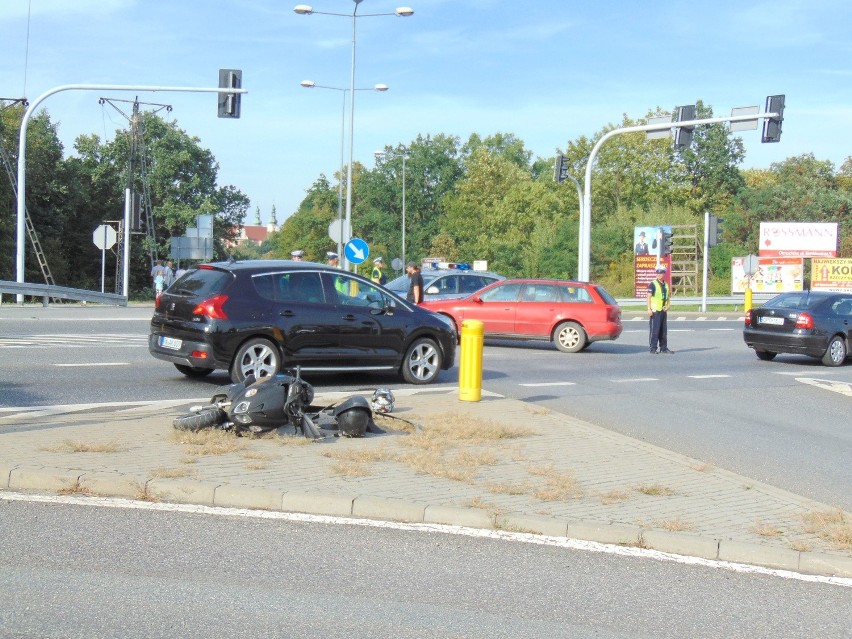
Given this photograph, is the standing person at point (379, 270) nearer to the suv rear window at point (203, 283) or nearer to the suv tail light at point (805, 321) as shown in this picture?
the suv tail light at point (805, 321)

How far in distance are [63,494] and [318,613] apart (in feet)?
10.1

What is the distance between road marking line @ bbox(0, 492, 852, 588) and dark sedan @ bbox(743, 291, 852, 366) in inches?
648

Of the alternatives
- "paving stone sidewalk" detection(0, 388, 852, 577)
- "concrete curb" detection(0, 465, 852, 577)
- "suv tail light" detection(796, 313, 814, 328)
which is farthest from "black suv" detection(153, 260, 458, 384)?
"suv tail light" detection(796, 313, 814, 328)

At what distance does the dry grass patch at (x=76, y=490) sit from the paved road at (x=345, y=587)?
54 cm

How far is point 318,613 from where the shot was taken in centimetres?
509

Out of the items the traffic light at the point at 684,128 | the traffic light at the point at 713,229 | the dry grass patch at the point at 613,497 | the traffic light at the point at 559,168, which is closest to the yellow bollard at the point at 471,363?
the dry grass patch at the point at 613,497

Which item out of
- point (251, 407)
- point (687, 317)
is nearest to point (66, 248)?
point (687, 317)

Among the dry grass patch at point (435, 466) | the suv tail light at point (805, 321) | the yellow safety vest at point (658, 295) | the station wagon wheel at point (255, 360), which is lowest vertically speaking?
the dry grass patch at point (435, 466)

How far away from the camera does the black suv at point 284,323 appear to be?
13906 mm

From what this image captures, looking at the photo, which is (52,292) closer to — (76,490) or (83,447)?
(83,447)

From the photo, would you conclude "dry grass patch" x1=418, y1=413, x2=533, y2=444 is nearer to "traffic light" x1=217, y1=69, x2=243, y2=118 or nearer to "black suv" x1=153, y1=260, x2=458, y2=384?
"black suv" x1=153, y1=260, x2=458, y2=384

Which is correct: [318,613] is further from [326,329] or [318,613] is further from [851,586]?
[326,329]

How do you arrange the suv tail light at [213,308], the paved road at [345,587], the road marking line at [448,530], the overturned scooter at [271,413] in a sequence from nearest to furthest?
the paved road at [345,587] → the road marking line at [448,530] → the overturned scooter at [271,413] → the suv tail light at [213,308]

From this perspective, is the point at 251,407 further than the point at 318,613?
Yes
